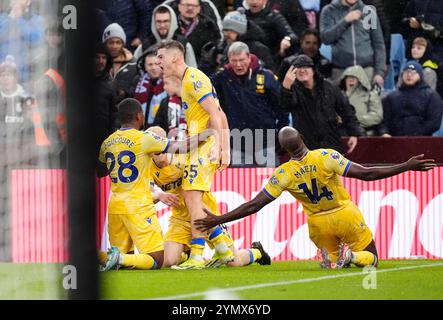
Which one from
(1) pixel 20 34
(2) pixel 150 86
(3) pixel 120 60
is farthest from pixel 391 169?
(3) pixel 120 60

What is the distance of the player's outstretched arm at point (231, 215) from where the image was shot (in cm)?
991

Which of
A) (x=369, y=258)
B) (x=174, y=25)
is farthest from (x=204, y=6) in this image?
(x=369, y=258)

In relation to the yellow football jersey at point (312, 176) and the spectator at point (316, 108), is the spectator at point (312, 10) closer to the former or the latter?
the spectator at point (316, 108)

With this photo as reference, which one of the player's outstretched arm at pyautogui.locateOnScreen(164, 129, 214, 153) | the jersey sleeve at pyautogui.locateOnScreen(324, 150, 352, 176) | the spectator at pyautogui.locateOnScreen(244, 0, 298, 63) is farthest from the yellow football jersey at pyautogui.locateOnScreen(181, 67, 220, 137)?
the spectator at pyautogui.locateOnScreen(244, 0, 298, 63)

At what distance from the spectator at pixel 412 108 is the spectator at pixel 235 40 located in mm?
1607

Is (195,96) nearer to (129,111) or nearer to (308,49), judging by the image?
(129,111)

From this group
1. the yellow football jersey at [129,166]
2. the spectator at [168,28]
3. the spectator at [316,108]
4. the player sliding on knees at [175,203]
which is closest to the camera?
the yellow football jersey at [129,166]

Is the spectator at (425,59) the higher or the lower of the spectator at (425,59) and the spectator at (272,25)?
the lower

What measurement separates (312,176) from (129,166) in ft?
5.65

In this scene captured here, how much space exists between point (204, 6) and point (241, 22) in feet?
1.99

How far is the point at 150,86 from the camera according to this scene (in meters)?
13.4

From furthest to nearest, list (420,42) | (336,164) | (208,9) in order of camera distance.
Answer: (420,42) → (208,9) → (336,164)

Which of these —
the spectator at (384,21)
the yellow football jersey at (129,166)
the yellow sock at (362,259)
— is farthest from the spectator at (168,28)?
the yellow sock at (362,259)

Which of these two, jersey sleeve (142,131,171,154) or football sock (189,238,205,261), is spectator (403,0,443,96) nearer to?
football sock (189,238,205,261)
